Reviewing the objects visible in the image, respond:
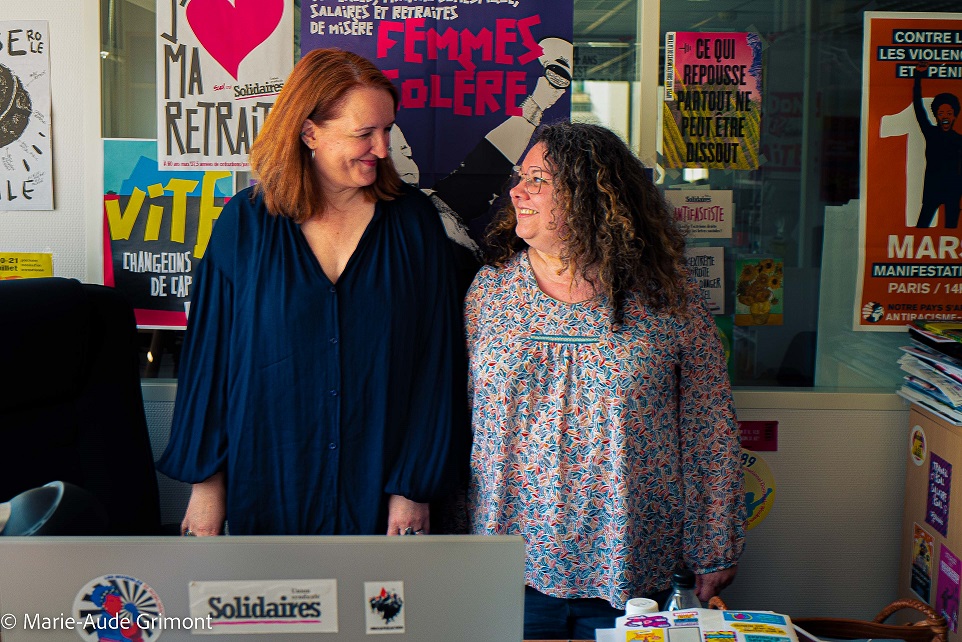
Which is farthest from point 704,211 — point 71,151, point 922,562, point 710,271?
point 71,151

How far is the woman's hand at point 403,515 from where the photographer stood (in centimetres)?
205

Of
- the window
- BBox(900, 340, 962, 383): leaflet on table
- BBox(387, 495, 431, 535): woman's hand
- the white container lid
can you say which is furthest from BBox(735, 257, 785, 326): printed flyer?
the white container lid

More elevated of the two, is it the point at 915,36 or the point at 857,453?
the point at 915,36

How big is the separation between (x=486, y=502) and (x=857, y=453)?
1316 millimetres

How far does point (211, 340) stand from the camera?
2.05 m

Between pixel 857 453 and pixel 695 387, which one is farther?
pixel 857 453

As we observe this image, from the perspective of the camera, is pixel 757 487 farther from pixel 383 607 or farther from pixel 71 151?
pixel 71 151

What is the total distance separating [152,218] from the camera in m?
2.56

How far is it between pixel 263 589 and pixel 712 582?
139 centimetres

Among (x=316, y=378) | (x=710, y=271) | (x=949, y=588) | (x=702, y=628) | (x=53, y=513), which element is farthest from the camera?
(x=710, y=271)

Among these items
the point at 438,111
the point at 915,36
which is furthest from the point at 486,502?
the point at 915,36

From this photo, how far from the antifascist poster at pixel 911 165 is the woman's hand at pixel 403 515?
1.49 m

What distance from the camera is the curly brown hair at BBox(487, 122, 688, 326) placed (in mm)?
1951

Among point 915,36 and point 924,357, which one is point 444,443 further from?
point 915,36
